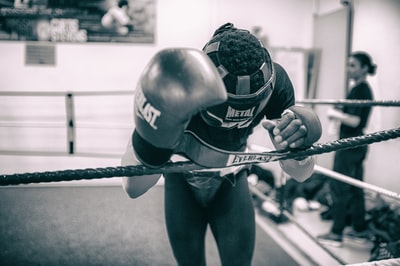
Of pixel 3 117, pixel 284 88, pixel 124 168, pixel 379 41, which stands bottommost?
pixel 3 117

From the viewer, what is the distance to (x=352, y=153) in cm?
237

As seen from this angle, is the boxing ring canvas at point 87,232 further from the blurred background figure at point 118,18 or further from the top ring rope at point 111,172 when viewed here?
the blurred background figure at point 118,18

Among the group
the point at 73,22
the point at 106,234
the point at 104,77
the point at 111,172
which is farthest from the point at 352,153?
the point at 73,22

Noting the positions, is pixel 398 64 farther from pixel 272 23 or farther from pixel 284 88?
pixel 284 88

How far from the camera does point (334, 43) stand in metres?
3.51

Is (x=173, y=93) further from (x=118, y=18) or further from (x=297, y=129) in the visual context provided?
(x=118, y=18)

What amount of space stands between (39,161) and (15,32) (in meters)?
1.35

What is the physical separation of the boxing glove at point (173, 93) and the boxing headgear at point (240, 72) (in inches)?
5.2

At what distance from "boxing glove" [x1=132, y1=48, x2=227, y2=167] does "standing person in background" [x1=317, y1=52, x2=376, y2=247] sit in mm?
2018

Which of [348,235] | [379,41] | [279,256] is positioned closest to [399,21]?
[379,41]

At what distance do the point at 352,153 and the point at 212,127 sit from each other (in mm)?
1807

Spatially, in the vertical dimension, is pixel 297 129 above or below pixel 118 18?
below

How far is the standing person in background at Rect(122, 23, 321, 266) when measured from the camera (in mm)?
565

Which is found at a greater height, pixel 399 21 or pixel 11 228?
pixel 399 21
